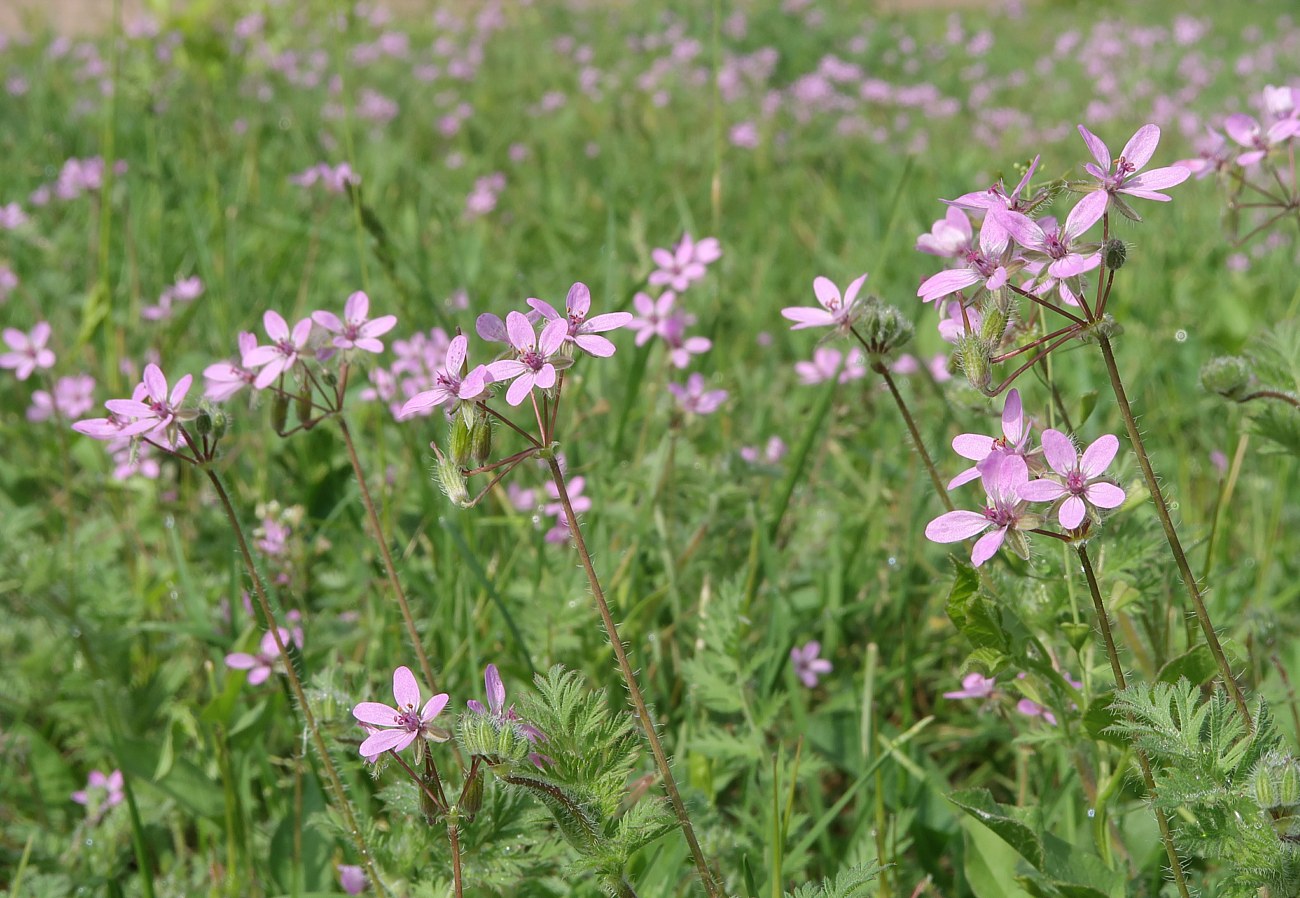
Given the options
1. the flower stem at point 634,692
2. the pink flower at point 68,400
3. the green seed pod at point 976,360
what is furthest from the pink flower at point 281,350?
the pink flower at point 68,400

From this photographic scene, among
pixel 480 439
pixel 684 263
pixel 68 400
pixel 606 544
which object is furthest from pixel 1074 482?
pixel 68 400

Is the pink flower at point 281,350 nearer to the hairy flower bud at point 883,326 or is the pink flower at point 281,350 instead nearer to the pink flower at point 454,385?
the pink flower at point 454,385

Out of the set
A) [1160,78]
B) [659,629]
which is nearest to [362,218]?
[659,629]

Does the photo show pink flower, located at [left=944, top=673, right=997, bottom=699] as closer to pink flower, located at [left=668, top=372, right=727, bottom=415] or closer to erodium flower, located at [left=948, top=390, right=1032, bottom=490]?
erodium flower, located at [left=948, top=390, right=1032, bottom=490]

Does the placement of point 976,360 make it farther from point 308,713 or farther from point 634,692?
point 308,713

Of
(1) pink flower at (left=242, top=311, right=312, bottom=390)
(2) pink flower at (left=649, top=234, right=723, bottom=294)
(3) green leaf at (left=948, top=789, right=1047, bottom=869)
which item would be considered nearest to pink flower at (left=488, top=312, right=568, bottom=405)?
(1) pink flower at (left=242, top=311, right=312, bottom=390)

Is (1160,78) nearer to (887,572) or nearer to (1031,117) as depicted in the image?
(1031,117)

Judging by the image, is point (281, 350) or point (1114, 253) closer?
point (1114, 253)
